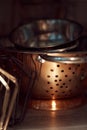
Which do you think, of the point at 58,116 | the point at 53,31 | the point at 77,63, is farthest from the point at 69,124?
the point at 53,31

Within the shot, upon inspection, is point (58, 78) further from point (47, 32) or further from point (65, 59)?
point (47, 32)

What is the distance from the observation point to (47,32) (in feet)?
2.90

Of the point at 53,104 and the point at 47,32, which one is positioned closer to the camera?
the point at 53,104

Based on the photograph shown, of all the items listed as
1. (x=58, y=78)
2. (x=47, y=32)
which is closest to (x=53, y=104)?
(x=58, y=78)

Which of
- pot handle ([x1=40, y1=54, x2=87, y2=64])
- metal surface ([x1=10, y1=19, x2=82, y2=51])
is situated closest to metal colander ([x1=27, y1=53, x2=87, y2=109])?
pot handle ([x1=40, y1=54, x2=87, y2=64])

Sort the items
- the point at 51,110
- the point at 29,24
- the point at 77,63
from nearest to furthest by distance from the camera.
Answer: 1. the point at 77,63
2. the point at 51,110
3. the point at 29,24

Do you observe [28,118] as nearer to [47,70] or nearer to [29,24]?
[47,70]

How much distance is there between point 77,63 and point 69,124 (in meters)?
0.15

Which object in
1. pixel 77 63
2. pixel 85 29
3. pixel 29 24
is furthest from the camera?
pixel 85 29

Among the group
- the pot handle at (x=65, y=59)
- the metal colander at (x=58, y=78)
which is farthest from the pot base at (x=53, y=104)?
the pot handle at (x=65, y=59)

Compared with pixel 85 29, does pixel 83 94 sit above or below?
below

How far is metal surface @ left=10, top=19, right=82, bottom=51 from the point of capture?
2.78ft

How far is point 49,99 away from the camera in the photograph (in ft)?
2.49

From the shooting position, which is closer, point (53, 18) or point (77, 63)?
point (77, 63)
